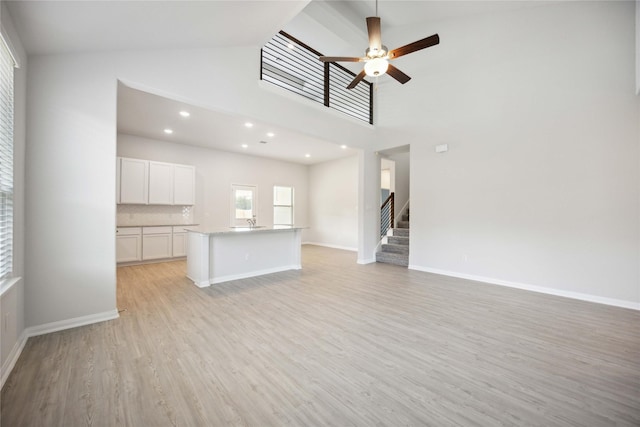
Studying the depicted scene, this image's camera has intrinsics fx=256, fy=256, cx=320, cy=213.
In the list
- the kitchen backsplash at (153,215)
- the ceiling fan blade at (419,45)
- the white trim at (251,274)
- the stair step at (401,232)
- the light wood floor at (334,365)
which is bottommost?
the light wood floor at (334,365)

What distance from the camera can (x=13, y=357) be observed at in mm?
2006

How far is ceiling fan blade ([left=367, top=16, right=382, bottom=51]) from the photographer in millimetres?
3021

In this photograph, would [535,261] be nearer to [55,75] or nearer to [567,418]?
[567,418]

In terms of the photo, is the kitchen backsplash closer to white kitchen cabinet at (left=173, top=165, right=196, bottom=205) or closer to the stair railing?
white kitchen cabinet at (left=173, top=165, right=196, bottom=205)

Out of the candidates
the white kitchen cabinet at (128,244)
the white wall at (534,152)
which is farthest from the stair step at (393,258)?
the white kitchen cabinet at (128,244)

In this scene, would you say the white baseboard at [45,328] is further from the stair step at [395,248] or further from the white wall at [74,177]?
the stair step at [395,248]

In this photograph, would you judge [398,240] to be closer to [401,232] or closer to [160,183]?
[401,232]

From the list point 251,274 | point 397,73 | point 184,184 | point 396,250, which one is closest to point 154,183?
point 184,184

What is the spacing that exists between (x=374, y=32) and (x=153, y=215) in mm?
6031

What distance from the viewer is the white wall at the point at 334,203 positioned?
8.03 metres

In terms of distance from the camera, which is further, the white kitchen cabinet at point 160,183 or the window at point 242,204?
the window at point 242,204

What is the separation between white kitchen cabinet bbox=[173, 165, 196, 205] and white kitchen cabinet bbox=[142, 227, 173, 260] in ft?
2.45

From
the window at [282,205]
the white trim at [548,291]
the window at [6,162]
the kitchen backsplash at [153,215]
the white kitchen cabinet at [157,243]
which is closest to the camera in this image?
the window at [6,162]

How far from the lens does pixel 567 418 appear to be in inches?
58.7
